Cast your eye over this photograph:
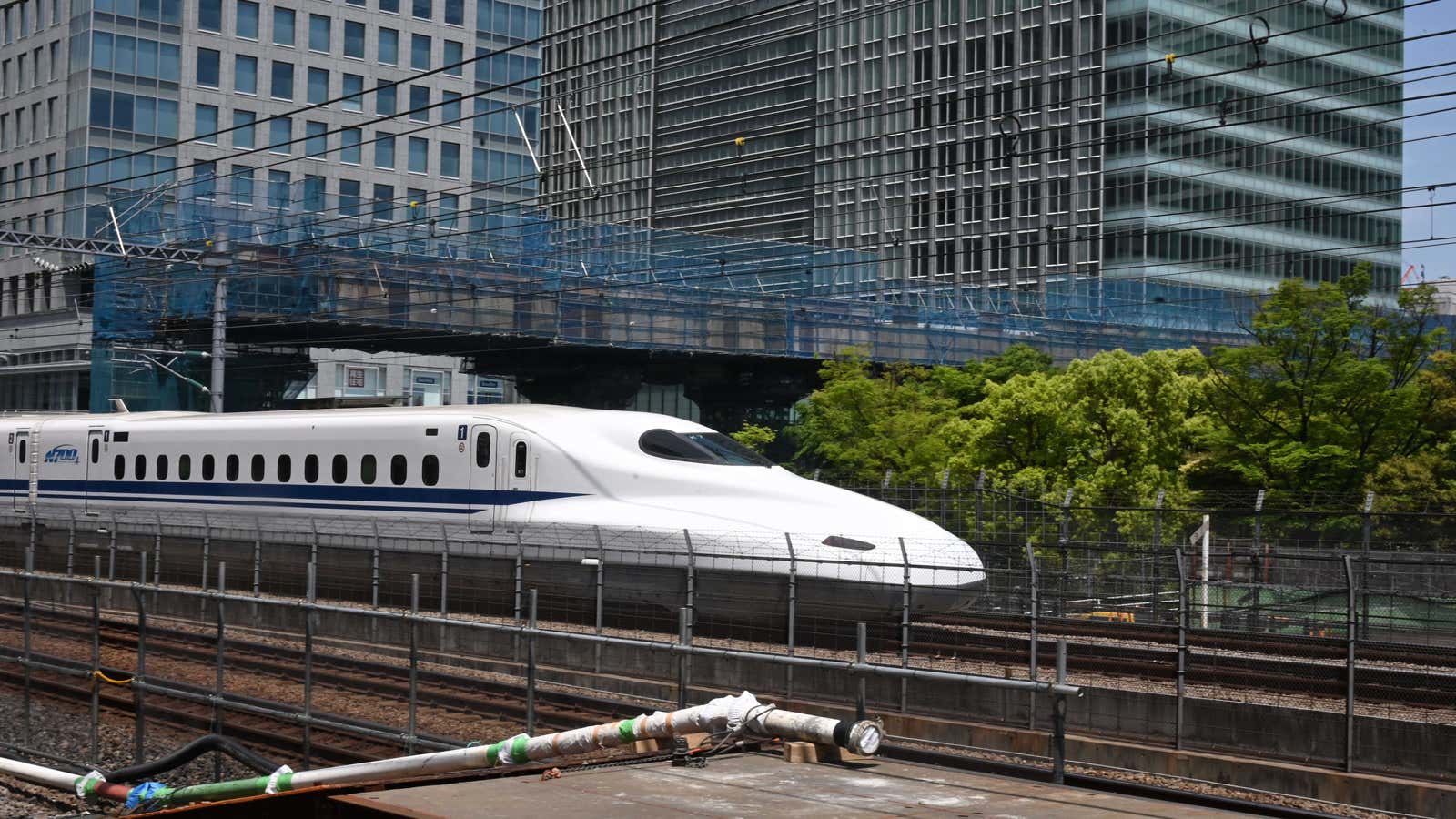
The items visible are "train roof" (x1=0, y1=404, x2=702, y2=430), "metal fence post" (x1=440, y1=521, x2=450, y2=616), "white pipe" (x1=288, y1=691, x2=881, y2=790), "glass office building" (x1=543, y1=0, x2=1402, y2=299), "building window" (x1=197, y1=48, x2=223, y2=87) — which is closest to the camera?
"white pipe" (x1=288, y1=691, x2=881, y2=790)

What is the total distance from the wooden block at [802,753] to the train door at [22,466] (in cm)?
3032

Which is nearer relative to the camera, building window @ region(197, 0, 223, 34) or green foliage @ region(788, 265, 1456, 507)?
green foliage @ region(788, 265, 1456, 507)

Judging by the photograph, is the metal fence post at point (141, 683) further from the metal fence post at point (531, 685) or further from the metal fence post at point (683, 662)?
the metal fence post at point (683, 662)

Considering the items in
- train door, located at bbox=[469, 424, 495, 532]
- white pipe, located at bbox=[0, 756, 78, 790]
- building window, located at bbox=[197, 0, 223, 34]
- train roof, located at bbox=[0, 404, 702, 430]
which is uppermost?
building window, located at bbox=[197, 0, 223, 34]

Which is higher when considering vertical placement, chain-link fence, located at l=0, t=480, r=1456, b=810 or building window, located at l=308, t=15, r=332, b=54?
building window, located at l=308, t=15, r=332, b=54

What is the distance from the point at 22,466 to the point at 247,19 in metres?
48.4

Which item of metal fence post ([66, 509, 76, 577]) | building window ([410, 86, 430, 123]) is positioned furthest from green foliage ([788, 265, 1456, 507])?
building window ([410, 86, 430, 123])

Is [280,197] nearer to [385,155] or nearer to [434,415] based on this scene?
[385,155]

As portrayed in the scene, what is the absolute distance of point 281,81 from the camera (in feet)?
261

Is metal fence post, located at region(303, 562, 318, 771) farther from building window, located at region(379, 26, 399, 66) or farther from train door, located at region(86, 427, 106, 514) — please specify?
building window, located at region(379, 26, 399, 66)

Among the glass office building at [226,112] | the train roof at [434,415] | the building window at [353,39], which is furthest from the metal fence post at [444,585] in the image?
the building window at [353,39]

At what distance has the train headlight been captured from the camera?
Answer: 2041 cm

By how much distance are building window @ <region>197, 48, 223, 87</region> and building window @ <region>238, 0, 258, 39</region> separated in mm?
1874

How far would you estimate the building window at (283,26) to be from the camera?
78.9 m
